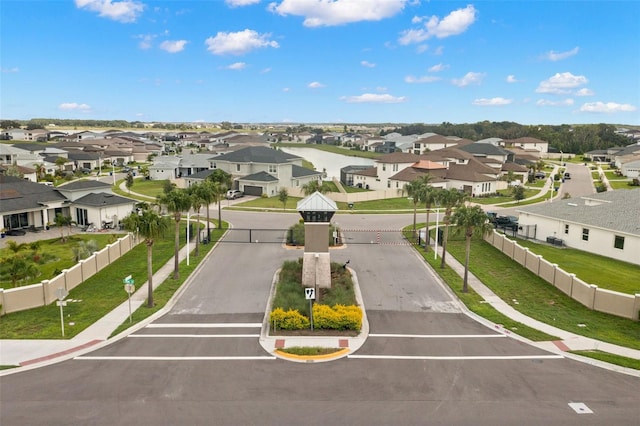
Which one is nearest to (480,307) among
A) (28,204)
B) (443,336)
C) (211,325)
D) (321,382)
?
(443,336)

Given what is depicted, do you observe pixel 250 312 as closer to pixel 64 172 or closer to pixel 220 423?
pixel 220 423

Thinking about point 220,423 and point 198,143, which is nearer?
point 220,423

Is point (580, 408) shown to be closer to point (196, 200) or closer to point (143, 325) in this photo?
point (143, 325)

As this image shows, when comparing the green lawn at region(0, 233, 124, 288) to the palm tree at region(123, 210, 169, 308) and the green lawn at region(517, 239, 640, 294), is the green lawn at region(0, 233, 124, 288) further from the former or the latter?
the green lawn at region(517, 239, 640, 294)

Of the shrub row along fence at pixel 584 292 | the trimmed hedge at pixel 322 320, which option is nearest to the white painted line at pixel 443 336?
the trimmed hedge at pixel 322 320

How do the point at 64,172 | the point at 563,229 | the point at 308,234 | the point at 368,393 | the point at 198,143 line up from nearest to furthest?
the point at 368,393, the point at 308,234, the point at 563,229, the point at 64,172, the point at 198,143

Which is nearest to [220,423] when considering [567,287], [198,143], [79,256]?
[567,287]

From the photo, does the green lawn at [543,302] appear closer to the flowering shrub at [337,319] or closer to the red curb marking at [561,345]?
the red curb marking at [561,345]
